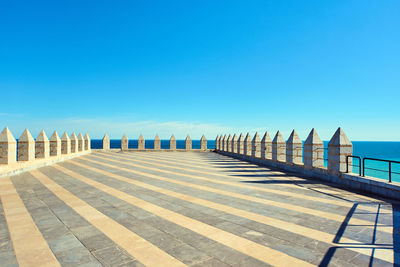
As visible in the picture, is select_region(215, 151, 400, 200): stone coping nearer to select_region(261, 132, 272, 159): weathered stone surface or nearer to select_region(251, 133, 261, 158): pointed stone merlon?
select_region(261, 132, 272, 159): weathered stone surface

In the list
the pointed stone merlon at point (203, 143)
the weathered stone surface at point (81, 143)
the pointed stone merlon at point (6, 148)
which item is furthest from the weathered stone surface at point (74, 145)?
the pointed stone merlon at point (203, 143)

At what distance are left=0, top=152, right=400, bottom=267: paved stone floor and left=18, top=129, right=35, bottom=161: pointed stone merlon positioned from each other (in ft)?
20.6

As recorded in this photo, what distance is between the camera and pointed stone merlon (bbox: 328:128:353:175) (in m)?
10.1

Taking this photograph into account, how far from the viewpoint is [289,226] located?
507 centimetres

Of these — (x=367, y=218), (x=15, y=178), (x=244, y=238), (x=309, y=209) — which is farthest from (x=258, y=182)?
(x=15, y=178)

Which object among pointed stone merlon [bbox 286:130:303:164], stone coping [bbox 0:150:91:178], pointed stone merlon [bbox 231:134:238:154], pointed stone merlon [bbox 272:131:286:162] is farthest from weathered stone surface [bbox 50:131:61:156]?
pointed stone merlon [bbox 286:130:303:164]

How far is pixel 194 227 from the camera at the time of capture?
4.98 m

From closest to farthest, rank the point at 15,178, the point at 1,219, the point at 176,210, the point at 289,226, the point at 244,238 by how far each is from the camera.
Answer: the point at 244,238 < the point at 289,226 < the point at 1,219 < the point at 176,210 < the point at 15,178

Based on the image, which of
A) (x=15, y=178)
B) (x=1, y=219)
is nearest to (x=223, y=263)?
(x=1, y=219)

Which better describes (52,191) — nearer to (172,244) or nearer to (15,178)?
(15,178)

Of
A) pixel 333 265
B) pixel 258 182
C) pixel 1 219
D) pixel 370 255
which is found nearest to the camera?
pixel 333 265

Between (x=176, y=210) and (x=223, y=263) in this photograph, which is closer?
(x=223, y=263)

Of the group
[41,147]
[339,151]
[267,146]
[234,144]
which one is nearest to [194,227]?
[339,151]

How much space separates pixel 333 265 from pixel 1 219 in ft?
22.8
